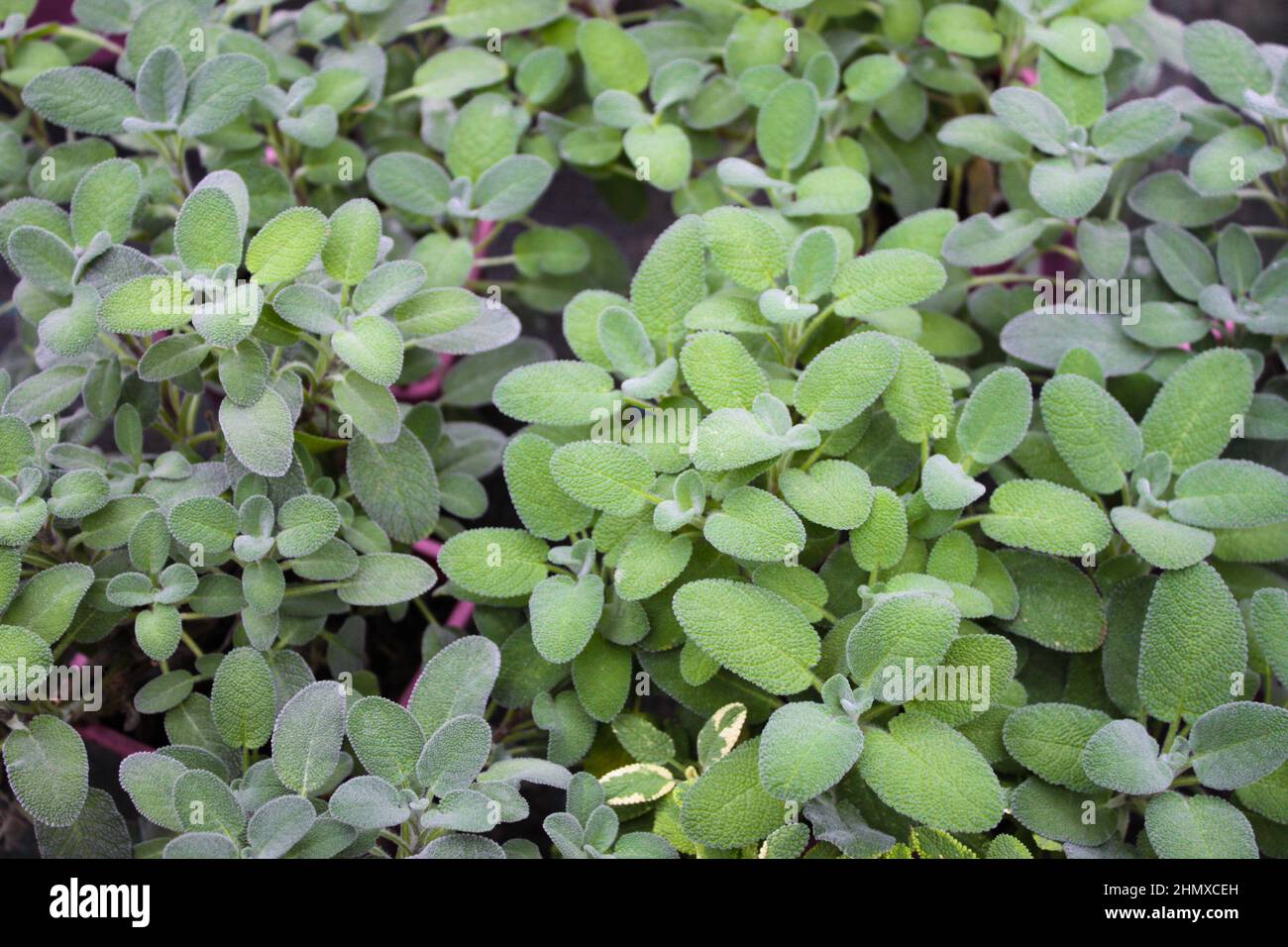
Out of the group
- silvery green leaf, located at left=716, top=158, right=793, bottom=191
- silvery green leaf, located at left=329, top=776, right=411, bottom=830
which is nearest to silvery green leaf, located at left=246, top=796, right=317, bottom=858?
silvery green leaf, located at left=329, top=776, right=411, bottom=830

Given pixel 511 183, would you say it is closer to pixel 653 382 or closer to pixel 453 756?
pixel 653 382

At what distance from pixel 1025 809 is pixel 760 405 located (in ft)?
1.23

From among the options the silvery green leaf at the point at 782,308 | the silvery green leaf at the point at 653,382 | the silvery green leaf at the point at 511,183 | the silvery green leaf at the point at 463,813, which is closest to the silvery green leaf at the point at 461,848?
the silvery green leaf at the point at 463,813

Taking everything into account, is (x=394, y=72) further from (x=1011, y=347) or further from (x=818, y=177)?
(x=1011, y=347)

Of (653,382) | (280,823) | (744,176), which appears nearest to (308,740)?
Answer: (280,823)

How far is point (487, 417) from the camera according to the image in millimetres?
1353

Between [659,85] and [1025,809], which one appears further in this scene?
[659,85]

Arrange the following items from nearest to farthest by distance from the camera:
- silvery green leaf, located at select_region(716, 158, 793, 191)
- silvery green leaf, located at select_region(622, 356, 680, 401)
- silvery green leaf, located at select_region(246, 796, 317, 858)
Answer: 1. silvery green leaf, located at select_region(246, 796, 317, 858)
2. silvery green leaf, located at select_region(622, 356, 680, 401)
3. silvery green leaf, located at select_region(716, 158, 793, 191)

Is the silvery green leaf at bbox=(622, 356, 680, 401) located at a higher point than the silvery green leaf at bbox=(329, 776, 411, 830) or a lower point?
higher

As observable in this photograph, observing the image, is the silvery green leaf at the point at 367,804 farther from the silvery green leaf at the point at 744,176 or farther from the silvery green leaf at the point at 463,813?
the silvery green leaf at the point at 744,176

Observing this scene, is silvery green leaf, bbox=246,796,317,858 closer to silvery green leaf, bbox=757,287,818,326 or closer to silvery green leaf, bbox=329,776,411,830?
silvery green leaf, bbox=329,776,411,830

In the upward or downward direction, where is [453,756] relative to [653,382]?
downward

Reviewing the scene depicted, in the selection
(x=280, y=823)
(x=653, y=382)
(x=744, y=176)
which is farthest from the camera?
(x=744, y=176)
